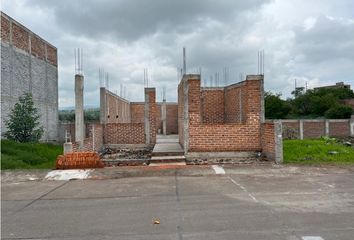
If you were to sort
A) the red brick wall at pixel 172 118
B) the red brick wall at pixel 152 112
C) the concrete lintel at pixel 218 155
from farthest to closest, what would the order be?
1. the red brick wall at pixel 172 118
2. the red brick wall at pixel 152 112
3. the concrete lintel at pixel 218 155

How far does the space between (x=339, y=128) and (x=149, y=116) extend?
23.4 metres

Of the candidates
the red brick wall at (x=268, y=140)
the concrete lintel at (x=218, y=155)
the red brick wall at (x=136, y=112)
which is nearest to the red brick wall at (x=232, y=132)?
the concrete lintel at (x=218, y=155)

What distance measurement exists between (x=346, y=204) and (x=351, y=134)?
32.1 m

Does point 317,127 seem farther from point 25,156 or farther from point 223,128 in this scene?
point 25,156

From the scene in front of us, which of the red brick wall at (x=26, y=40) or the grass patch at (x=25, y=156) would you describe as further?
the red brick wall at (x=26, y=40)

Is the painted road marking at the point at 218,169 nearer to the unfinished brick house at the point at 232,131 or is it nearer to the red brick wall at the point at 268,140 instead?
the unfinished brick house at the point at 232,131

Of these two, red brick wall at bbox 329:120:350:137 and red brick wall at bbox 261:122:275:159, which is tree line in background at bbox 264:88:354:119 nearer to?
red brick wall at bbox 329:120:350:137

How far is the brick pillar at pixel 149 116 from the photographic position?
19.2 meters

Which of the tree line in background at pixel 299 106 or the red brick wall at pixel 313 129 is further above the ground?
the tree line in background at pixel 299 106

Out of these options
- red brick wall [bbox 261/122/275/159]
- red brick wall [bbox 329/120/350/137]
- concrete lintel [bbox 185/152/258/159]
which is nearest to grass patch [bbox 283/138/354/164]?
red brick wall [bbox 261/122/275/159]

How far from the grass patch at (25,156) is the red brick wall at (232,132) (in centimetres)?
494

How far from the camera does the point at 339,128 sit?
118ft

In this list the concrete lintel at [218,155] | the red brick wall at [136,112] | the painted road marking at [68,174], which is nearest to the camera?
the painted road marking at [68,174]

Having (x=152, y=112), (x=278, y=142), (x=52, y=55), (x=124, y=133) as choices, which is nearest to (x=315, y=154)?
(x=278, y=142)
